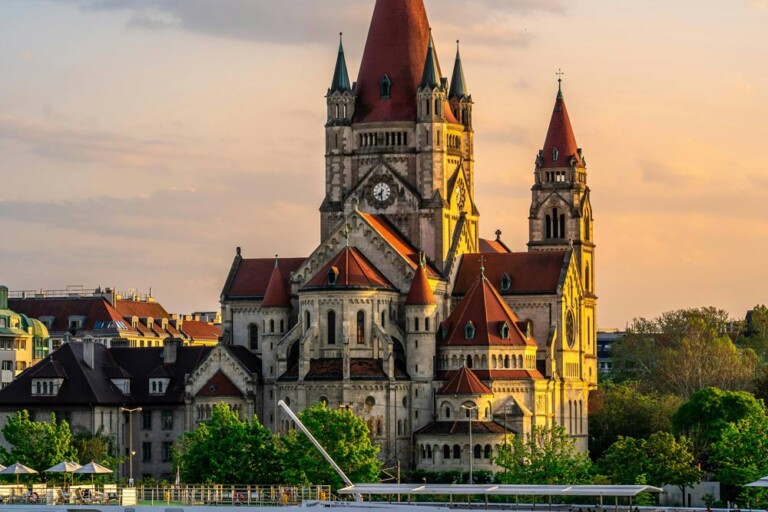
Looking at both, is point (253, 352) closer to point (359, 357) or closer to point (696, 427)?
point (359, 357)

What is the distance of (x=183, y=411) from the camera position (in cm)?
19412

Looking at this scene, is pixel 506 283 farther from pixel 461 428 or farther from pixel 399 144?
pixel 461 428

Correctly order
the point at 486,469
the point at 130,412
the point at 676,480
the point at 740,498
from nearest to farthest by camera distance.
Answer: the point at 740,498
the point at 676,480
the point at 486,469
the point at 130,412

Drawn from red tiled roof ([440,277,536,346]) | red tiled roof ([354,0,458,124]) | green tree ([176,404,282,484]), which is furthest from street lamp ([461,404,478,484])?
red tiled roof ([354,0,458,124])

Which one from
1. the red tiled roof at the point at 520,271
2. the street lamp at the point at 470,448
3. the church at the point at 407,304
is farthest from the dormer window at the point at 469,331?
the red tiled roof at the point at 520,271

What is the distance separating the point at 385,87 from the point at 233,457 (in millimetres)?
47645

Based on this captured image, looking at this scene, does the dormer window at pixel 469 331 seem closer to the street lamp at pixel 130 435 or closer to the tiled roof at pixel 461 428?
the tiled roof at pixel 461 428

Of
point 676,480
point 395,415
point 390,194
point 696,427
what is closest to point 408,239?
point 390,194

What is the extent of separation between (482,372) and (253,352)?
70.4 ft

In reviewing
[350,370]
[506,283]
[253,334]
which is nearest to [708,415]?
[506,283]

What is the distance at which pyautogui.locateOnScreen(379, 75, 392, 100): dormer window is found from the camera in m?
197

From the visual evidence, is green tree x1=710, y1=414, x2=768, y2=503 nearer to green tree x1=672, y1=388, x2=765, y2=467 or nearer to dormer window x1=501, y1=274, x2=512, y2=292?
green tree x1=672, y1=388, x2=765, y2=467

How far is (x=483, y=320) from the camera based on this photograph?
611 ft

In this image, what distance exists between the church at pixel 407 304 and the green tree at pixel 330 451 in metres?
12.3
